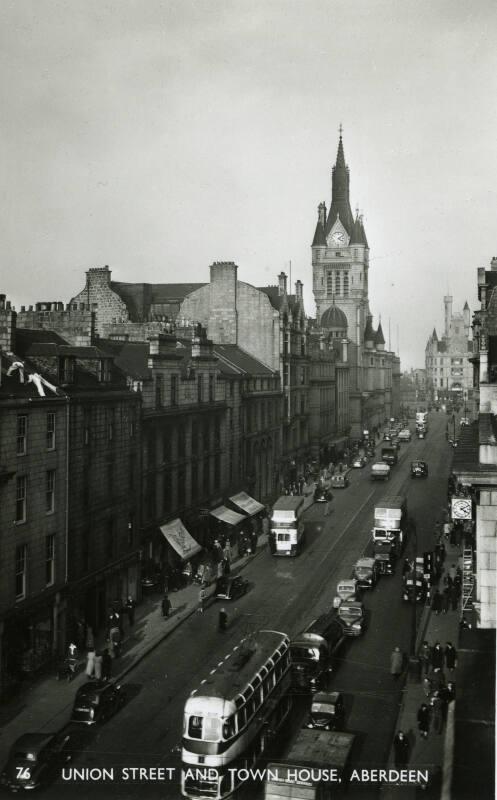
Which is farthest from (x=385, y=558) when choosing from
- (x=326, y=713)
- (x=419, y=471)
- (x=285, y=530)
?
(x=419, y=471)

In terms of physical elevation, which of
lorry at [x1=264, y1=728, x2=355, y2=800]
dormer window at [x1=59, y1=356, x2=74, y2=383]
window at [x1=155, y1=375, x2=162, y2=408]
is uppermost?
dormer window at [x1=59, y1=356, x2=74, y2=383]

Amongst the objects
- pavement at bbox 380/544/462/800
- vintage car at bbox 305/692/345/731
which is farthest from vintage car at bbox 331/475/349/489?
vintage car at bbox 305/692/345/731

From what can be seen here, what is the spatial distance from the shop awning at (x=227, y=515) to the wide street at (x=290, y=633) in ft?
12.0

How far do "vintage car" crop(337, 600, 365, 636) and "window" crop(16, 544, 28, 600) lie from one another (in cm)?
1339

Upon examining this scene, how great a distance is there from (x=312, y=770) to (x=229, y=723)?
3.16 meters

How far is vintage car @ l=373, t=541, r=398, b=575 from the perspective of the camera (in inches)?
1832

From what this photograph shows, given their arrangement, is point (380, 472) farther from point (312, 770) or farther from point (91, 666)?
point (312, 770)

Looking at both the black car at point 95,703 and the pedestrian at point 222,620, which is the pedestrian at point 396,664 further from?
the black car at point 95,703

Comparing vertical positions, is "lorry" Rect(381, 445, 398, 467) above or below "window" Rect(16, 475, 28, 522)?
below

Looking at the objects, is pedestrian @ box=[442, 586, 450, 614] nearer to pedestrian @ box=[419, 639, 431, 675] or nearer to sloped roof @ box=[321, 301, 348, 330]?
pedestrian @ box=[419, 639, 431, 675]

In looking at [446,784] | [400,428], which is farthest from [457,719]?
[400,428]

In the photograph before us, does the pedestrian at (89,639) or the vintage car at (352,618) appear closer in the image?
the pedestrian at (89,639)

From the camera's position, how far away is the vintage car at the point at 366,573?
42875 millimetres

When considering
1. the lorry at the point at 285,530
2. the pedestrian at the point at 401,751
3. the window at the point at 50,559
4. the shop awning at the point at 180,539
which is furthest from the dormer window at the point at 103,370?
the pedestrian at the point at 401,751
